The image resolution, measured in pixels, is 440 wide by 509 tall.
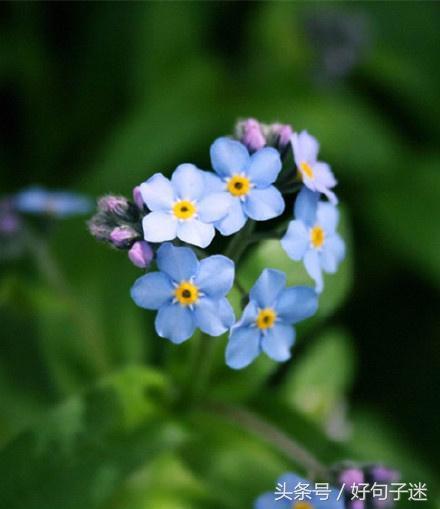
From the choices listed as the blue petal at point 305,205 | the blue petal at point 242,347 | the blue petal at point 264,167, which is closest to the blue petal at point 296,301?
the blue petal at point 242,347

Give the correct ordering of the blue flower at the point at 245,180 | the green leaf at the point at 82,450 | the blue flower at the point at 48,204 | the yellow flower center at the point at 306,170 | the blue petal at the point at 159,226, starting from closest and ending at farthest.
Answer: the blue petal at the point at 159,226 → the blue flower at the point at 245,180 → the yellow flower center at the point at 306,170 → the green leaf at the point at 82,450 → the blue flower at the point at 48,204

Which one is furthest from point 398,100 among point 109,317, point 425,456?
point 109,317

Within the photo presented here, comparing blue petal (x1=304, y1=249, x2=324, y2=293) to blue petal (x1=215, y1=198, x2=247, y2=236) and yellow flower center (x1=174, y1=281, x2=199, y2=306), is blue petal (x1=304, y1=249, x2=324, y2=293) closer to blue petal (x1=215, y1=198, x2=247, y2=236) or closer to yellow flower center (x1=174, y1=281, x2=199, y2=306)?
blue petal (x1=215, y1=198, x2=247, y2=236)

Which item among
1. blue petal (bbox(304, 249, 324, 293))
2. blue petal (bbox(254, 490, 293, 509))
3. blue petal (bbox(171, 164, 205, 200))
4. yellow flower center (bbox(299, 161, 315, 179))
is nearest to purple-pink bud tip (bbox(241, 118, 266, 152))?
yellow flower center (bbox(299, 161, 315, 179))

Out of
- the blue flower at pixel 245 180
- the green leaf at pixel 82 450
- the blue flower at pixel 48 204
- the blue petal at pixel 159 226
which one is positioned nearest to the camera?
the blue petal at pixel 159 226

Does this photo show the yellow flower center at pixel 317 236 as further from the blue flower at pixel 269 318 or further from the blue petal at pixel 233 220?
the blue petal at pixel 233 220

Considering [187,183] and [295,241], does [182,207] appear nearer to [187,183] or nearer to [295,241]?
[187,183]
